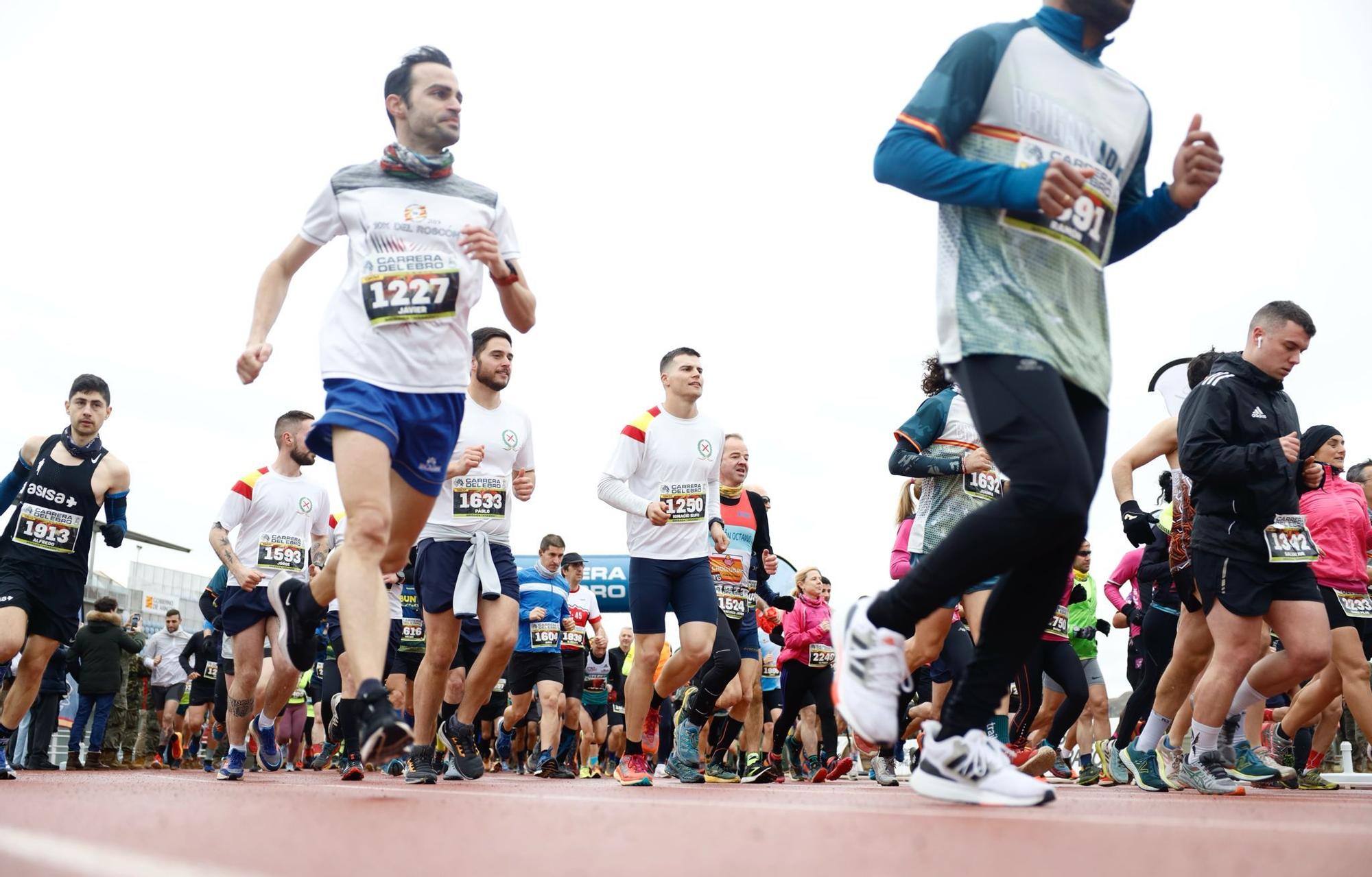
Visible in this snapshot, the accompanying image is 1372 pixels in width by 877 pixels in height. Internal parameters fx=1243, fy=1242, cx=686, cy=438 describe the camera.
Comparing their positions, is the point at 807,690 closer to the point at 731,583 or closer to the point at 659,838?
the point at 731,583

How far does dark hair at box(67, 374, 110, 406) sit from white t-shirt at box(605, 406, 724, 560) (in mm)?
3247

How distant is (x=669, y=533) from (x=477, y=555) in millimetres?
1321

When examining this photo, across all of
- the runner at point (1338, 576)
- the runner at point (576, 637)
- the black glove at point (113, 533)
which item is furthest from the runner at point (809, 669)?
the black glove at point (113, 533)

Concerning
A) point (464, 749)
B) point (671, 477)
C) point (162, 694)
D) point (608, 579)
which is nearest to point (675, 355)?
point (671, 477)

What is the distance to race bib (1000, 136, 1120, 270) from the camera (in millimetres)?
3592

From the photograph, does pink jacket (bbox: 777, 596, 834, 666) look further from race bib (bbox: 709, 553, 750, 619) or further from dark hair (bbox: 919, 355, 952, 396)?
dark hair (bbox: 919, 355, 952, 396)

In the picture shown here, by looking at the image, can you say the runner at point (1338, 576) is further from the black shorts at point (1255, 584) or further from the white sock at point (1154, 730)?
the black shorts at point (1255, 584)

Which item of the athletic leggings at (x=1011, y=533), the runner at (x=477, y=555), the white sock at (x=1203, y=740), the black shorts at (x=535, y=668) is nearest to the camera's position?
the athletic leggings at (x=1011, y=533)

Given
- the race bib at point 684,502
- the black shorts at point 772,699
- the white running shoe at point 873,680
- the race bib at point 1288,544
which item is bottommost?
the black shorts at point 772,699

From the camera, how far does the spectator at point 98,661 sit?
52.8 ft

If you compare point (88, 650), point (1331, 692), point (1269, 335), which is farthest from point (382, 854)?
point (88, 650)

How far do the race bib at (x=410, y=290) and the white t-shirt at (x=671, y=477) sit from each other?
3406 mm

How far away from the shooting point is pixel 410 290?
4.70m

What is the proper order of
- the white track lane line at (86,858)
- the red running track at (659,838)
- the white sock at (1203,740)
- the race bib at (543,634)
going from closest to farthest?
the white track lane line at (86,858) → the red running track at (659,838) → the white sock at (1203,740) → the race bib at (543,634)
